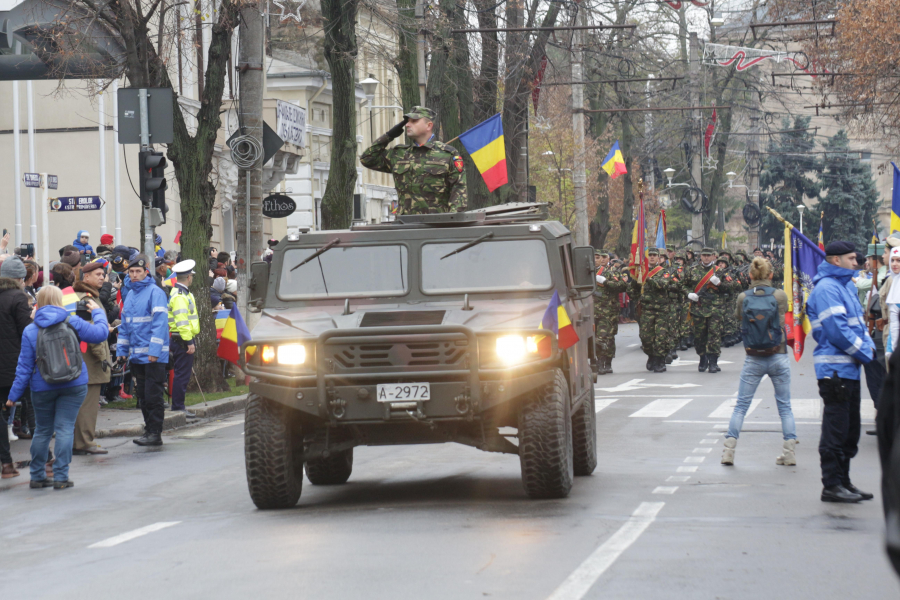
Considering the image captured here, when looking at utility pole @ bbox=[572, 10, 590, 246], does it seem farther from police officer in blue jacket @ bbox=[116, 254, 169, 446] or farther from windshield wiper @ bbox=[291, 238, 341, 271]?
windshield wiper @ bbox=[291, 238, 341, 271]

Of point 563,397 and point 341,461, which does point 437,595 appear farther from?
point 341,461

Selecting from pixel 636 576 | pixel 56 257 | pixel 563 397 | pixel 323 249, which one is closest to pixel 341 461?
pixel 323 249

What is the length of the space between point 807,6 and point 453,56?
392 inches

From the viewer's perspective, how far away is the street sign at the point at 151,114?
1526cm

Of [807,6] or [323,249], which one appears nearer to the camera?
[323,249]

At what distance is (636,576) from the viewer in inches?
250

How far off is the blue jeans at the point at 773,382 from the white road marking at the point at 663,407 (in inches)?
161

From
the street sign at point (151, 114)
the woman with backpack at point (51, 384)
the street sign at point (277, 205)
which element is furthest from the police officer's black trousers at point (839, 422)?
the street sign at point (277, 205)

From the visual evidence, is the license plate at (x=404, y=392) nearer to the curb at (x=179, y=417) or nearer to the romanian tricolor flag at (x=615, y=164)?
the curb at (x=179, y=417)

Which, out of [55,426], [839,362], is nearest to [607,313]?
[55,426]

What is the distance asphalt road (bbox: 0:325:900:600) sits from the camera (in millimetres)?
6316

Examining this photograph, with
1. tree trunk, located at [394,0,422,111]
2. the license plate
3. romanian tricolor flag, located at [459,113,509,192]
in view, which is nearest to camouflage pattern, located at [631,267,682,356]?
romanian tricolor flag, located at [459,113,509,192]

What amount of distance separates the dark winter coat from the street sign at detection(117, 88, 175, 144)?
427 centimetres

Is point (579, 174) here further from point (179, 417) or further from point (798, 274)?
point (798, 274)
